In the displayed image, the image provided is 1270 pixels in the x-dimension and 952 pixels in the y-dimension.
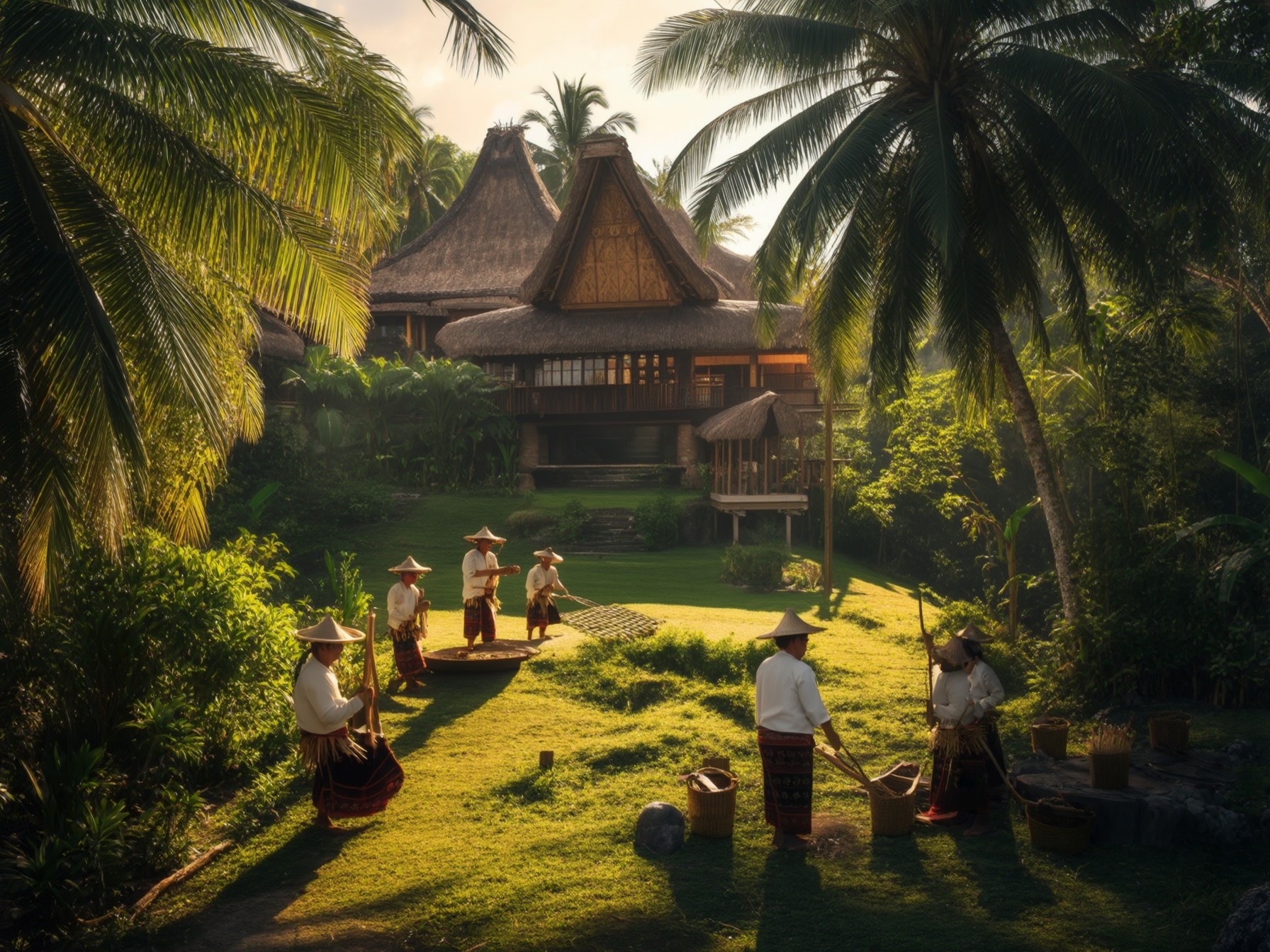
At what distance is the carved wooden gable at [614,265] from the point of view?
25.9 metres

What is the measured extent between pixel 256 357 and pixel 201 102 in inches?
A: 730

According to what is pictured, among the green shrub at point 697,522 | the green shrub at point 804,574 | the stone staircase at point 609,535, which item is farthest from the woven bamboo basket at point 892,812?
the green shrub at point 697,522

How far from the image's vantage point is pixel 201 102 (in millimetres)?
6820

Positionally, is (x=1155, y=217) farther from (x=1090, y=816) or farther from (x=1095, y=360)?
(x=1090, y=816)

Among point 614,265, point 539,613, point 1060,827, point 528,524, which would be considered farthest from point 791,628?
point 614,265

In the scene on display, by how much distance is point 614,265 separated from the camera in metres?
26.2

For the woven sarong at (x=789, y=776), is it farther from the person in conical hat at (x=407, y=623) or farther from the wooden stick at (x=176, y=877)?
the person in conical hat at (x=407, y=623)

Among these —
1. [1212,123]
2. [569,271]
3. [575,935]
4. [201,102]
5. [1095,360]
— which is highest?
[569,271]

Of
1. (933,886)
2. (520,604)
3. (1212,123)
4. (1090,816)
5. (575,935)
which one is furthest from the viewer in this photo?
(520,604)

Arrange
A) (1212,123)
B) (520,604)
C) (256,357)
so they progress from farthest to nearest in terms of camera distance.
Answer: (256,357) < (520,604) < (1212,123)

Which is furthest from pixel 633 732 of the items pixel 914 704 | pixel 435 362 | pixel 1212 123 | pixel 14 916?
pixel 435 362

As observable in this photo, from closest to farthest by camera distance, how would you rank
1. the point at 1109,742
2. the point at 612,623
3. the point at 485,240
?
the point at 1109,742 < the point at 612,623 < the point at 485,240

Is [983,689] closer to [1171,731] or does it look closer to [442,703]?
[1171,731]

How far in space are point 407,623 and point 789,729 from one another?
5.07m
